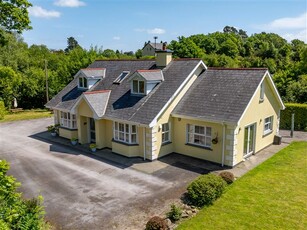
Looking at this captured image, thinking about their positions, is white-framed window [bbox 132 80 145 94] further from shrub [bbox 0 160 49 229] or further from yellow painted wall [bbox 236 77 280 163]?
shrub [bbox 0 160 49 229]

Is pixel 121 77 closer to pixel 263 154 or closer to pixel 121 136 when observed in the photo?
pixel 121 136

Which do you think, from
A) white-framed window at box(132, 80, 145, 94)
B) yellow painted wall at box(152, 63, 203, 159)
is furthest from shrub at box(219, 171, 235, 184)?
white-framed window at box(132, 80, 145, 94)

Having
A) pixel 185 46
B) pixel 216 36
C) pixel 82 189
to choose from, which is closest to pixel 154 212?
pixel 82 189

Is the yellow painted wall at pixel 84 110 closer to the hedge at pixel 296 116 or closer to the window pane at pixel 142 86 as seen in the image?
the window pane at pixel 142 86

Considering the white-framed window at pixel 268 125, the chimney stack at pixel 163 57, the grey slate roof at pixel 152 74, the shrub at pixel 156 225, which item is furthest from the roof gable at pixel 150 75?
the shrub at pixel 156 225

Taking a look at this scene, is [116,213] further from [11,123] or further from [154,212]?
[11,123]
